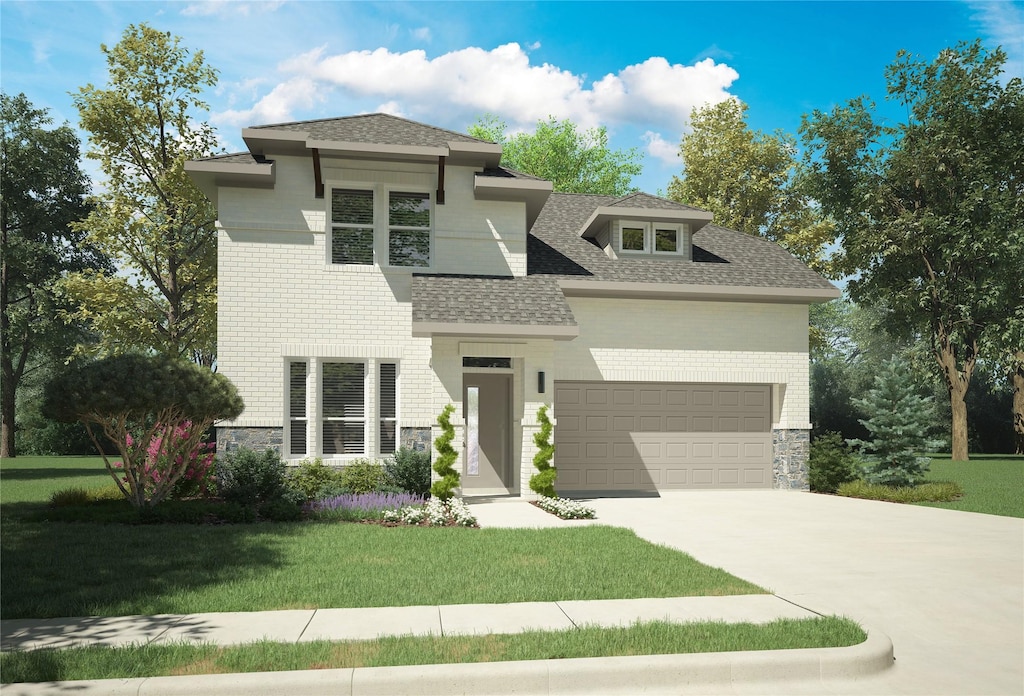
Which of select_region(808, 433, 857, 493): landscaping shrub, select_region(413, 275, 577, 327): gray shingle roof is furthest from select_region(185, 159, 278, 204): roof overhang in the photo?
select_region(808, 433, 857, 493): landscaping shrub

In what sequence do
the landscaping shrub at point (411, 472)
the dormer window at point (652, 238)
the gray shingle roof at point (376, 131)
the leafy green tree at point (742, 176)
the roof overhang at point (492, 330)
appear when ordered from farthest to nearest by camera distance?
the leafy green tree at point (742, 176) < the dormer window at point (652, 238) < the gray shingle roof at point (376, 131) < the landscaping shrub at point (411, 472) < the roof overhang at point (492, 330)

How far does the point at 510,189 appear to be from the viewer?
16.9 meters

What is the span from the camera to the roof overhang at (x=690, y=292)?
17953 mm

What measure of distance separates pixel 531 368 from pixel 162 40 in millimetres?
19329

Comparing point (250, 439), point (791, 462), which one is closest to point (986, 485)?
point (791, 462)

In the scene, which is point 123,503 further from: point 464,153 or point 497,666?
point 497,666

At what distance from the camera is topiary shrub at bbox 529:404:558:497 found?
15.7m

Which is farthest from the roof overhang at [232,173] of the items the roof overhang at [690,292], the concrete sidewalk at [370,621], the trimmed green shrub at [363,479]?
the concrete sidewalk at [370,621]

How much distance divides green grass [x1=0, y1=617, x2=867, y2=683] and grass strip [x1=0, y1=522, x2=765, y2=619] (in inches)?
54.4

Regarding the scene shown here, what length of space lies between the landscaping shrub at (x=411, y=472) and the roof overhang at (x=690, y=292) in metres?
5.17

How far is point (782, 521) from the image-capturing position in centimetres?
1345

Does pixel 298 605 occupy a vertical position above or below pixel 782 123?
below

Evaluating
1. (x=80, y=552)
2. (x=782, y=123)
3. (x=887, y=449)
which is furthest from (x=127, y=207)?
(x=782, y=123)

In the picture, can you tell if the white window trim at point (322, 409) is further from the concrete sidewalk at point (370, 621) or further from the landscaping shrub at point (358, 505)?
the concrete sidewalk at point (370, 621)
